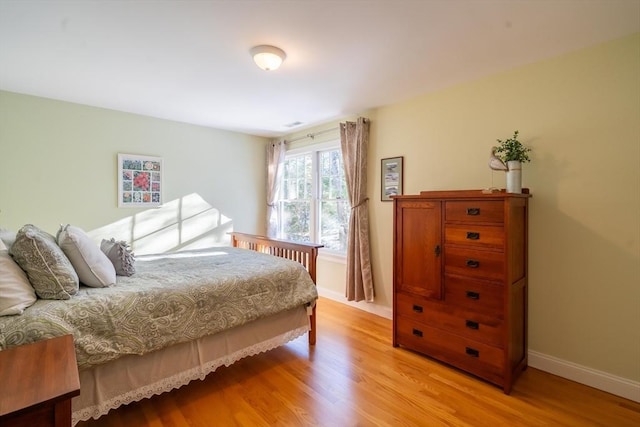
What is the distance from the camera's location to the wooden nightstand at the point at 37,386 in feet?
2.87

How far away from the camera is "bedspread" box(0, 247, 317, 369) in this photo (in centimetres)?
147

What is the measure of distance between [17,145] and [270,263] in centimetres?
284

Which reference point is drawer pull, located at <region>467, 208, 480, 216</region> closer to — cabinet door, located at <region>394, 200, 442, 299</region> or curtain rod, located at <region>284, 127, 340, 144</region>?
cabinet door, located at <region>394, 200, 442, 299</region>

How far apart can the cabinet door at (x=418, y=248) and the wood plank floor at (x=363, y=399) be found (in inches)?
23.6

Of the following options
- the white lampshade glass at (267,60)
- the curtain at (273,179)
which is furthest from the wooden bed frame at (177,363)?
the curtain at (273,179)

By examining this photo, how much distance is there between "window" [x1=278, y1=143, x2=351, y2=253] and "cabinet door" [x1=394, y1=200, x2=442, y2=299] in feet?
3.94

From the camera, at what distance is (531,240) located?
2391 millimetres

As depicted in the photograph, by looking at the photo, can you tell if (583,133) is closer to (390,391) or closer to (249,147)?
(390,391)

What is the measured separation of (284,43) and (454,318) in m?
A: 2.39

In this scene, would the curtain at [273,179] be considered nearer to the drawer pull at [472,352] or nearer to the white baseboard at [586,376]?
the drawer pull at [472,352]

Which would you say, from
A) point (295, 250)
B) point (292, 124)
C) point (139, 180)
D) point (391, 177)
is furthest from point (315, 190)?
point (139, 180)

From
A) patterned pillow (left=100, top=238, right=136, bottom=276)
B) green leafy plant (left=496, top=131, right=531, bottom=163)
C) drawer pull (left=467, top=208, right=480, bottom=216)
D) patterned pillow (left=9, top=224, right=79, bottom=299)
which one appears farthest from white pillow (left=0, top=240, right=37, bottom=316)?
green leafy plant (left=496, top=131, right=531, bottom=163)

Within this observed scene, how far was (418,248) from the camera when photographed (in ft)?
8.34

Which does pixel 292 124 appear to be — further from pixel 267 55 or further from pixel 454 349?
pixel 454 349
